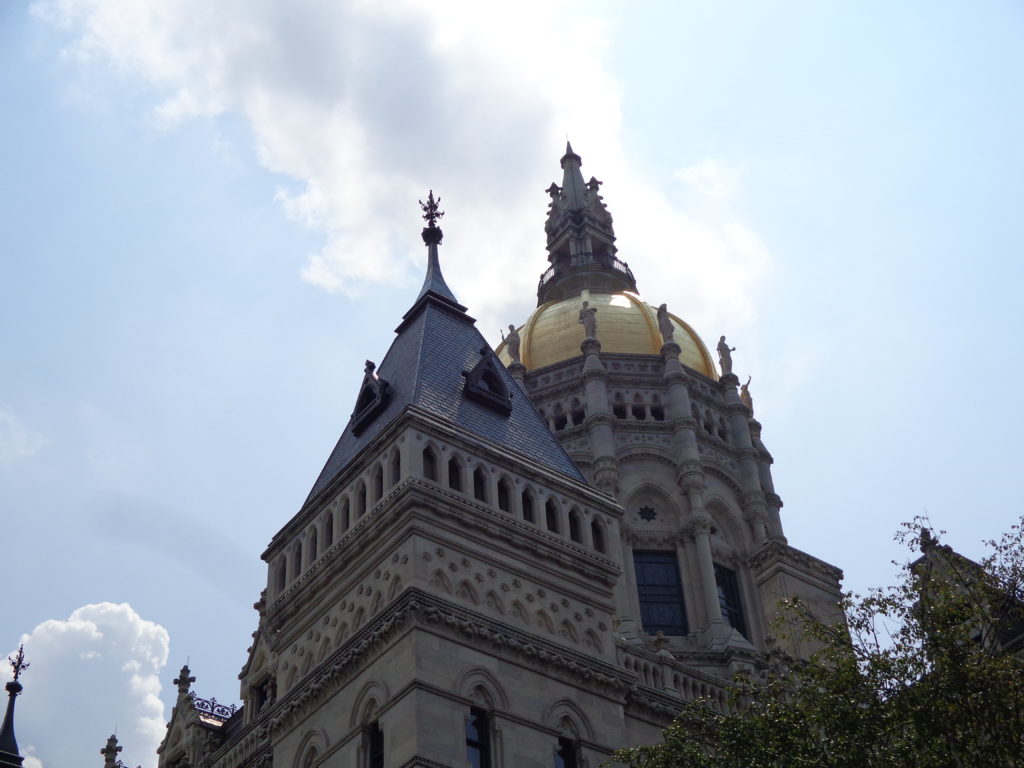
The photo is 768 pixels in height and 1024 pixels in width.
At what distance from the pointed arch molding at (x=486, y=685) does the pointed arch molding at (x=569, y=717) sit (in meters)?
1.07

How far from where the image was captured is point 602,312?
206 ft

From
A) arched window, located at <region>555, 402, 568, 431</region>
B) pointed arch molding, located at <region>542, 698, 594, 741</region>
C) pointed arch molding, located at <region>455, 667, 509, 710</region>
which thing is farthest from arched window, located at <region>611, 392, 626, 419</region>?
pointed arch molding, located at <region>455, 667, 509, 710</region>

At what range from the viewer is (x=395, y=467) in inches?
1192

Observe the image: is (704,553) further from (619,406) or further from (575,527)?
(575,527)

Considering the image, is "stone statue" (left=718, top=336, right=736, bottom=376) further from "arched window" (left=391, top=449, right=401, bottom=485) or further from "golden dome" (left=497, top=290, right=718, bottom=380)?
"arched window" (left=391, top=449, right=401, bottom=485)

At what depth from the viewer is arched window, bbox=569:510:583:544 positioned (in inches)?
1253

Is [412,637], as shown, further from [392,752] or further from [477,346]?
[477,346]

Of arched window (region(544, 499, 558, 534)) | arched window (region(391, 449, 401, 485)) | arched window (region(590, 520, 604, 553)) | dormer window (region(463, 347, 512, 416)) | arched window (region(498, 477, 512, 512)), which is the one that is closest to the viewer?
arched window (region(391, 449, 401, 485))

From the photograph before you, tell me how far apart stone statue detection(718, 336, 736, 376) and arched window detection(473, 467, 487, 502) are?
32834mm

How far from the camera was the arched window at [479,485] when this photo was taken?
100 feet

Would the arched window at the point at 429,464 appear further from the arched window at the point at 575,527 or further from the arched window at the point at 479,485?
the arched window at the point at 575,527

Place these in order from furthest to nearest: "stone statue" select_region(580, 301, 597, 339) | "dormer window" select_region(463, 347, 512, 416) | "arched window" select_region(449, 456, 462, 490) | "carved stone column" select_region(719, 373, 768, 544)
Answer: "stone statue" select_region(580, 301, 597, 339) < "carved stone column" select_region(719, 373, 768, 544) < "dormer window" select_region(463, 347, 512, 416) < "arched window" select_region(449, 456, 462, 490)

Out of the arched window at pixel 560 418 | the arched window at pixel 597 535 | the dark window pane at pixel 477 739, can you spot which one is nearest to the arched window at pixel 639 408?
the arched window at pixel 560 418

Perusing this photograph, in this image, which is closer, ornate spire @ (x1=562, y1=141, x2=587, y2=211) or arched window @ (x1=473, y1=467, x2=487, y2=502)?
arched window @ (x1=473, y1=467, x2=487, y2=502)
